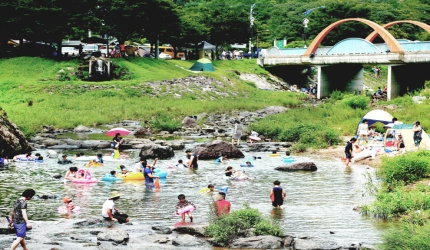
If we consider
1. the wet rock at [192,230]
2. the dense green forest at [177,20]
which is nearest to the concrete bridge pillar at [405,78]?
the dense green forest at [177,20]

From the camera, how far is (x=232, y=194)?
91.9 ft

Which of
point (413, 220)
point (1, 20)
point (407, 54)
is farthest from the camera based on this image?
point (1, 20)

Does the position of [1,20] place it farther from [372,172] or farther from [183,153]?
[372,172]

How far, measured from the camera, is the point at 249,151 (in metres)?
42.2

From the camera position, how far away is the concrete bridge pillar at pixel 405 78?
2744 inches

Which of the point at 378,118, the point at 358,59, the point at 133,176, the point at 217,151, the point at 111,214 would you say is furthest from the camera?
the point at 358,59

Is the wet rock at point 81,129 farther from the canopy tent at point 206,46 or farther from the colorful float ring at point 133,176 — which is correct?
the canopy tent at point 206,46

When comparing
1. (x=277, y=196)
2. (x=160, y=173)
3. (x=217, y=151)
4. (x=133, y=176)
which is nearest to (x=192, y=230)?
(x=277, y=196)

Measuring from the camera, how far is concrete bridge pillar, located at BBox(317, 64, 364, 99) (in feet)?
256

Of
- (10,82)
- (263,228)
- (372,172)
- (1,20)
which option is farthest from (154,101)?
(263,228)

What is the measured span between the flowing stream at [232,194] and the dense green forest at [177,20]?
35.9m

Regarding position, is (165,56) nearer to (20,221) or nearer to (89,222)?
(89,222)

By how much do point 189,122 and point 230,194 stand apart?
A: 26.9 meters

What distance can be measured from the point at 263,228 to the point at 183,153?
2168cm
